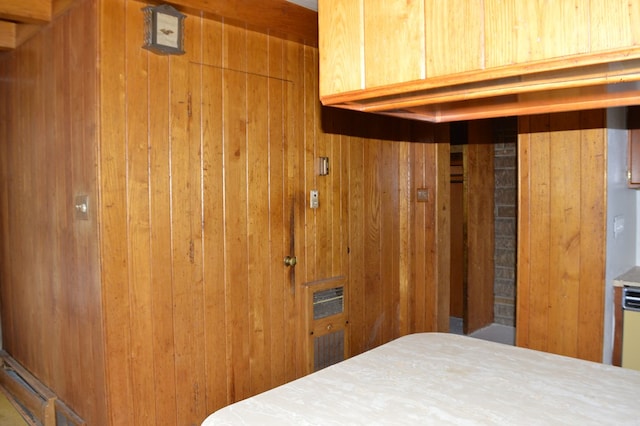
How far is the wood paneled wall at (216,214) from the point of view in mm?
2430

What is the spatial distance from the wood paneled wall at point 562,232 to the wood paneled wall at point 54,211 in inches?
89.4

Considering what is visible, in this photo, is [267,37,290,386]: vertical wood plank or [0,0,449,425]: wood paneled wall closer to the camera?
[0,0,449,425]: wood paneled wall

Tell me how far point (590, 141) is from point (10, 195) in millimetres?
3748

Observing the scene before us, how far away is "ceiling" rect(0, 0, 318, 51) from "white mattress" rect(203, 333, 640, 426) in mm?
1931

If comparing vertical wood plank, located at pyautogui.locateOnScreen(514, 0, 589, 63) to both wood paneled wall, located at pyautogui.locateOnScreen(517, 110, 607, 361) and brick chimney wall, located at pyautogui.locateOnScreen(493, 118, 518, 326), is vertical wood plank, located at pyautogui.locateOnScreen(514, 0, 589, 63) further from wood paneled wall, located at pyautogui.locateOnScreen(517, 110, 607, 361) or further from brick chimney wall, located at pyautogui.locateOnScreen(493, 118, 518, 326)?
brick chimney wall, located at pyautogui.locateOnScreen(493, 118, 518, 326)

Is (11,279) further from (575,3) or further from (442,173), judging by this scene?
(575,3)

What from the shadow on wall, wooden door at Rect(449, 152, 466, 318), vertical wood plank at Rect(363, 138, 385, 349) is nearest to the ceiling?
the shadow on wall

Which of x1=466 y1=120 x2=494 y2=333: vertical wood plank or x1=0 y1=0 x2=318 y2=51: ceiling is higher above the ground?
x1=0 y1=0 x2=318 y2=51: ceiling

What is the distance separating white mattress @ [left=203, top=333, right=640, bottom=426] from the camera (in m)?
1.22

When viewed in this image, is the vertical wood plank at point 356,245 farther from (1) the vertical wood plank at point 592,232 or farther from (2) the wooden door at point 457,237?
(2) the wooden door at point 457,237

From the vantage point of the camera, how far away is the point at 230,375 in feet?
9.47

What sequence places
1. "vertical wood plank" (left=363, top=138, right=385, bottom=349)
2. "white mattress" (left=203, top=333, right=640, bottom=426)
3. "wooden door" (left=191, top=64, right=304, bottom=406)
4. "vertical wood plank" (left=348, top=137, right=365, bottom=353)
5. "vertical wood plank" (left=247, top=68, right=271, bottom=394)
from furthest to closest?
→ "vertical wood plank" (left=363, top=138, right=385, bottom=349) < "vertical wood plank" (left=348, top=137, right=365, bottom=353) < "vertical wood plank" (left=247, top=68, right=271, bottom=394) < "wooden door" (left=191, top=64, right=304, bottom=406) < "white mattress" (left=203, top=333, right=640, bottom=426)

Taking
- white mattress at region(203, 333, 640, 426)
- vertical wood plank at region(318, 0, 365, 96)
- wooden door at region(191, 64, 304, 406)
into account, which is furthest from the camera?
wooden door at region(191, 64, 304, 406)

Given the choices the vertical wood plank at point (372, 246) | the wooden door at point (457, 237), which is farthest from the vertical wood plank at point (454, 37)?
the wooden door at point (457, 237)
